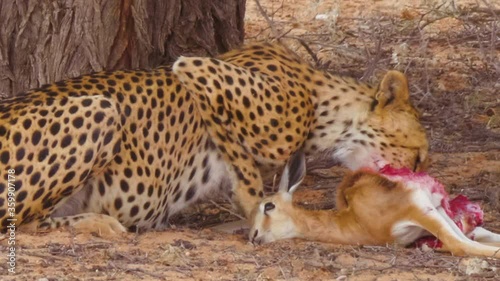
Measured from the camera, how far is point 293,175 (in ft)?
17.0

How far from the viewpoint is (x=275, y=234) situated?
16.2 feet

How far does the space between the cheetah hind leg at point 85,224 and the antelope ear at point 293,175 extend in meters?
0.69

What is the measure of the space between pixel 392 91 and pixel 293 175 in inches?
28.2

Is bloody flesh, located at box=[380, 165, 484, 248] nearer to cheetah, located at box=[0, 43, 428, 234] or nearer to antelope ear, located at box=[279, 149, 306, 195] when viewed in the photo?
antelope ear, located at box=[279, 149, 306, 195]

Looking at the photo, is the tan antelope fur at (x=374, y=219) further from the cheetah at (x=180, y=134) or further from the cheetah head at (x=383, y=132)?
the cheetah head at (x=383, y=132)

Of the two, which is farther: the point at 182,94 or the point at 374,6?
the point at 374,6

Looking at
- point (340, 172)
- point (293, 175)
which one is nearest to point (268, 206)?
point (293, 175)

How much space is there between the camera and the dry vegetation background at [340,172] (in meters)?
4.38

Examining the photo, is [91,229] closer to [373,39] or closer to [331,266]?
[331,266]

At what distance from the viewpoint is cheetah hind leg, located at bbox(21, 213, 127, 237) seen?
4914 millimetres

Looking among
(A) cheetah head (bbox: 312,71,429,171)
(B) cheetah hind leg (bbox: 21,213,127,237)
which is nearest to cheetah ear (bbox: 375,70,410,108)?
(A) cheetah head (bbox: 312,71,429,171)

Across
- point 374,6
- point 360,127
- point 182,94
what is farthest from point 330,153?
point 374,6

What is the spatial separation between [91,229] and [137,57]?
4.41 ft

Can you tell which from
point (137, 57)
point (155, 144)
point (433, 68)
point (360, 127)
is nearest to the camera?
point (155, 144)
